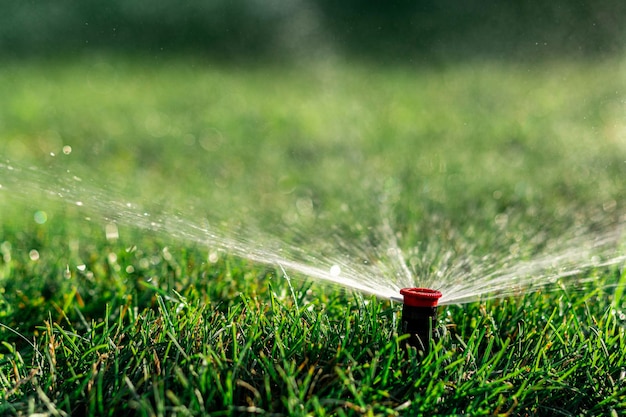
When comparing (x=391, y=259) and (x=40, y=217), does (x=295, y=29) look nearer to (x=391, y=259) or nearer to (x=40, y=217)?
Result: (x=40, y=217)

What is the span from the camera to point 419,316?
6.00 feet

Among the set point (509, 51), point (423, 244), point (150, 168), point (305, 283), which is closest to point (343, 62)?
point (509, 51)

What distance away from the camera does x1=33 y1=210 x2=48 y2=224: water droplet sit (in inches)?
139

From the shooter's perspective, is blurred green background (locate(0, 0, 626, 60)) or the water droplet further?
blurred green background (locate(0, 0, 626, 60))

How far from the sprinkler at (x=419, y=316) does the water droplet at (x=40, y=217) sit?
87.9 inches

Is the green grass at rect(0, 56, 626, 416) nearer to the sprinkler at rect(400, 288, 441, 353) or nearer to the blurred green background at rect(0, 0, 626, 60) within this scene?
the sprinkler at rect(400, 288, 441, 353)

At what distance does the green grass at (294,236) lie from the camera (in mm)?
1769

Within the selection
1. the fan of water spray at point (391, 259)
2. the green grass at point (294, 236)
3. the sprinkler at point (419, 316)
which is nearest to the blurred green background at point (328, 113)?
the green grass at point (294, 236)

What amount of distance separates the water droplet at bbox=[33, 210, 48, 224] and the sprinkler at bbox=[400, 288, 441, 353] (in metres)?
2.23

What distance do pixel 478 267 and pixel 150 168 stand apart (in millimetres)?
2861

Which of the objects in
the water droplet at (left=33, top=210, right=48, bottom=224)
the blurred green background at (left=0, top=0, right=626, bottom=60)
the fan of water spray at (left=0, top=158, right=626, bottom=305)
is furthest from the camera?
the blurred green background at (left=0, top=0, right=626, bottom=60)

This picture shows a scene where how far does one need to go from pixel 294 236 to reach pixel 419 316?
1.49 meters

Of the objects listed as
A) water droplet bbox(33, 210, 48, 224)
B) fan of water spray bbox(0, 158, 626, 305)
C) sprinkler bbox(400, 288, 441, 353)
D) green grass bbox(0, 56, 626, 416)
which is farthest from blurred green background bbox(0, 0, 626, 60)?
sprinkler bbox(400, 288, 441, 353)

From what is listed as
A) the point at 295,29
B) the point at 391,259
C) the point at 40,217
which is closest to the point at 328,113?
A: the point at 40,217
